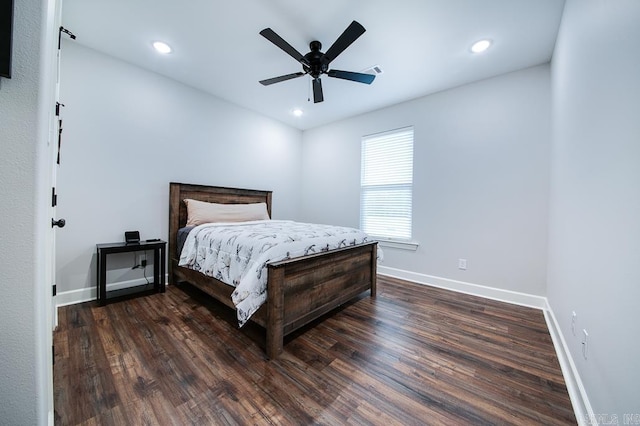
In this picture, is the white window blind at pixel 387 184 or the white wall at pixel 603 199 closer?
the white wall at pixel 603 199

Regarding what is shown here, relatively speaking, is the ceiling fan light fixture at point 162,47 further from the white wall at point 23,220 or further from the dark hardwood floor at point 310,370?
the dark hardwood floor at point 310,370

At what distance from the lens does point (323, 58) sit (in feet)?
7.41

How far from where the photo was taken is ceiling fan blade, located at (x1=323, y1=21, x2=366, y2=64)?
5.79ft

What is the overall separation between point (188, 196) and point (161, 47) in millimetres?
1740

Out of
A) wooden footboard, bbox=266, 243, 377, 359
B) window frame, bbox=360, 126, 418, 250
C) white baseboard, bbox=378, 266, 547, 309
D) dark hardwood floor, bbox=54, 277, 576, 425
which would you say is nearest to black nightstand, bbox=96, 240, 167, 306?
dark hardwood floor, bbox=54, 277, 576, 425

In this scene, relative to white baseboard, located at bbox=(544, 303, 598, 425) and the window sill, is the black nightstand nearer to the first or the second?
the window sill

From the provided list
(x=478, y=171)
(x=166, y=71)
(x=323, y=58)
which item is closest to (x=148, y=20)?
(x=166, y=71)

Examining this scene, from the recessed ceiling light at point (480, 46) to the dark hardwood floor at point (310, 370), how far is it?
2.75 m

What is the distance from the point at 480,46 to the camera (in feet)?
7.91

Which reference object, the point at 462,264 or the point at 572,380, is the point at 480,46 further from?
the point at 572,380

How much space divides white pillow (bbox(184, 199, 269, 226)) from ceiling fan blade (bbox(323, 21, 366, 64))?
2291mm

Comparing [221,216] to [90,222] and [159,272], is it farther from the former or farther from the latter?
[90,222]

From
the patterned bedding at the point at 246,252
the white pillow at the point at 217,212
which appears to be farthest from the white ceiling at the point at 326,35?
the patterned bedding at the point at 246,252

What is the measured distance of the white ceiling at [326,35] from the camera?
1981mm
